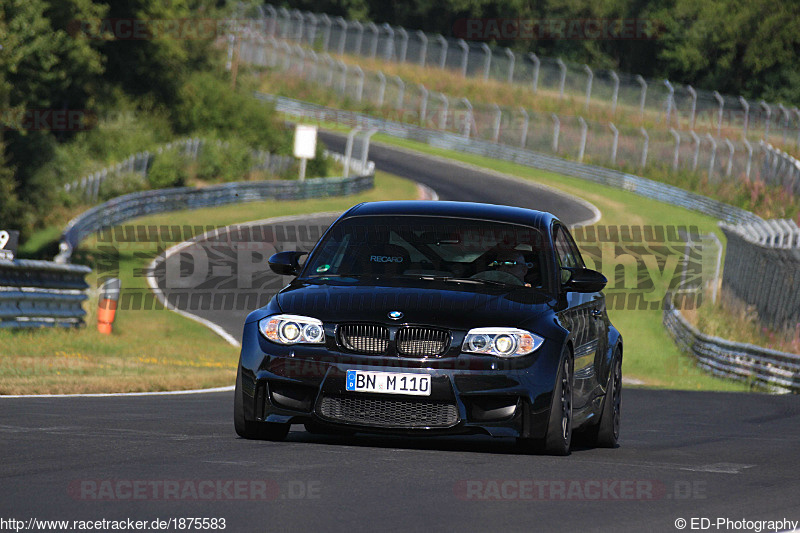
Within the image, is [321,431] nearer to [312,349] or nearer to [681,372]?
[312,349]

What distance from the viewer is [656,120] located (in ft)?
226

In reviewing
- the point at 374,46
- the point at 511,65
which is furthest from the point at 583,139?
the point at 374,46

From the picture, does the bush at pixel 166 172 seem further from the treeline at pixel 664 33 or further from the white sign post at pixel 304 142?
the treeline at pixel 664 33

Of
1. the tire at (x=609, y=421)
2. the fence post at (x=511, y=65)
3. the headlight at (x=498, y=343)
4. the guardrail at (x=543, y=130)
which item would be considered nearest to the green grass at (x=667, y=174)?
the guardrail at (x=543, y=130)

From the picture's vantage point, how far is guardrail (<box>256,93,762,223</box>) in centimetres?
5744

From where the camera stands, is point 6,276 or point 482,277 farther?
point 6,276

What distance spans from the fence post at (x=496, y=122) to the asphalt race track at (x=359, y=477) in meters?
60.2

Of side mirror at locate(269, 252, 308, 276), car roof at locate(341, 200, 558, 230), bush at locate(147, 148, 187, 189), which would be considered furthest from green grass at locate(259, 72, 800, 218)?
side mirror at locate(269, 252, 308, 276)

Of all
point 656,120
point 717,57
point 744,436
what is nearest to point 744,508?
point 744,436

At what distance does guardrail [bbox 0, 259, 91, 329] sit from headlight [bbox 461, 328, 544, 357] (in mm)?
11319

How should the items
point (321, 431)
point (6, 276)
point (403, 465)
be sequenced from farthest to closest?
point (6, 276) < point (321, 431) < point (403, 465)

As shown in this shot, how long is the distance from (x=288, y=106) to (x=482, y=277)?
7513 cm

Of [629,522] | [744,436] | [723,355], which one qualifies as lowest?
[723,355]

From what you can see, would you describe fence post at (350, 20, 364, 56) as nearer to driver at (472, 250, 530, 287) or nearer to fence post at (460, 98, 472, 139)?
fence post at (460, 98, 472, 139)
